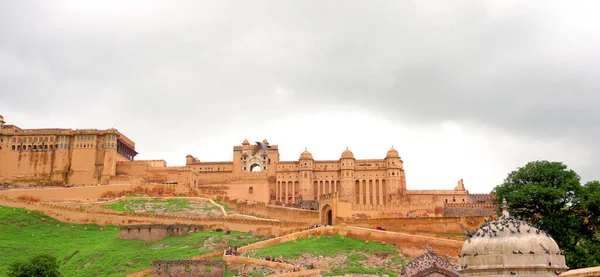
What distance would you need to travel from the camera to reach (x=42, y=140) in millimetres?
86250

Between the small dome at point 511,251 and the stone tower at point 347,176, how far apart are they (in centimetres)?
7140

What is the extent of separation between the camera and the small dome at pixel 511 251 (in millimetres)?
11711

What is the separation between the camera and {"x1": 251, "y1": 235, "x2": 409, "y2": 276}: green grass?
138 ft

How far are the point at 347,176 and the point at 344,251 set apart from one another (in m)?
39.3

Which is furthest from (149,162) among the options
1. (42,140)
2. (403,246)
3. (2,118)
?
(403,246)

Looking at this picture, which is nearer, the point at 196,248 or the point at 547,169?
the point at 547,169

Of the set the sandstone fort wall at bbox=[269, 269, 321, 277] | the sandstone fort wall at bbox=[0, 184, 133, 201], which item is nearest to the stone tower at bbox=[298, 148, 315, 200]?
the sandstone fort wall at bbox=[0, 184, 133, 201]

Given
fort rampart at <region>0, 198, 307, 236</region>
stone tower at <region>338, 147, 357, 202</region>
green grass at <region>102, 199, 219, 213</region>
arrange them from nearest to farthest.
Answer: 1. fort rampart at <region>0, 198, 307, 236</region>
2. green grass at <region>102, 199, 219, 213</region>
3. stone tower at <region>338, 147, 357, 202</region>

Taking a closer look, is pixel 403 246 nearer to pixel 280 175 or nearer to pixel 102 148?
pixel 280 175

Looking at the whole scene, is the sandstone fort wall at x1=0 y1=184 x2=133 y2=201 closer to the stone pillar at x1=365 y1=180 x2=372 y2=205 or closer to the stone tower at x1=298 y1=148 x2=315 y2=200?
the stone tower at x1=298 y1=148 x2=315 y2=200

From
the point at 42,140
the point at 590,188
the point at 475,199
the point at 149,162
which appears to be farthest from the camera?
the point at 149,162

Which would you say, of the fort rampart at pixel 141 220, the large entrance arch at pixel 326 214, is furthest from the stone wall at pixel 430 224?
the large entrance arch at pixel 326 214

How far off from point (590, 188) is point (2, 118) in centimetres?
7852

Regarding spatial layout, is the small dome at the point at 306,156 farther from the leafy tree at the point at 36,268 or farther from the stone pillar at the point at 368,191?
the leafy tree at the point at 36,268
